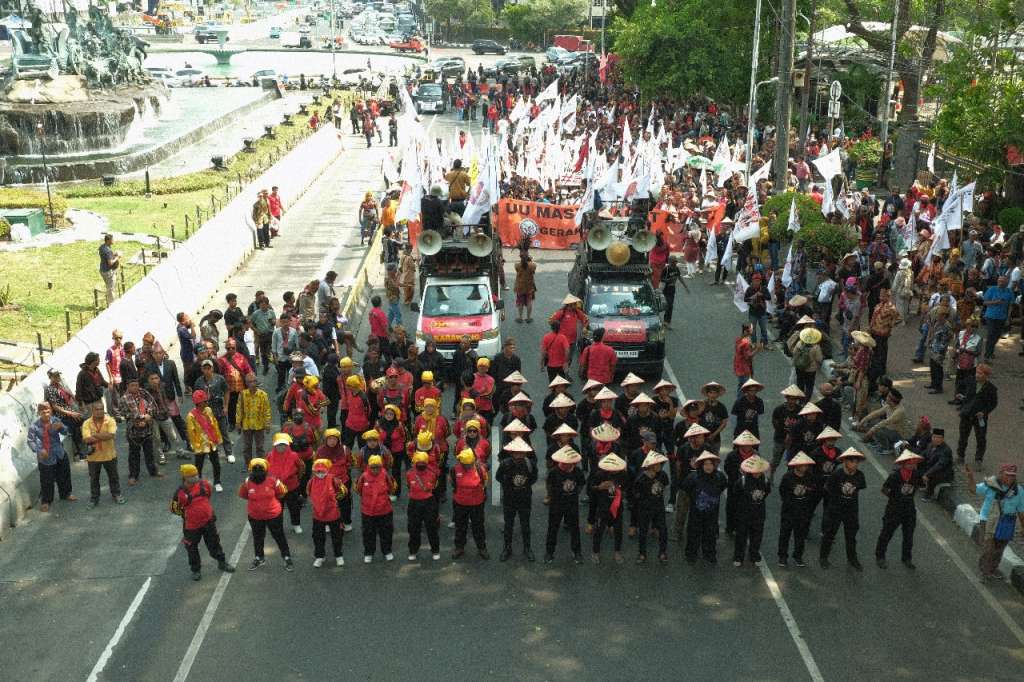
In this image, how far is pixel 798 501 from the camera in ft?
37.8

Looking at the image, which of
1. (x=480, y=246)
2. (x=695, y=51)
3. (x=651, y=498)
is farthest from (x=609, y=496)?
(x=695, y=51)

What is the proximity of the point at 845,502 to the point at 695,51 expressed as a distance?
118ft

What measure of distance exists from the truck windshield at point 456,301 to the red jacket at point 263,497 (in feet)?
25.1

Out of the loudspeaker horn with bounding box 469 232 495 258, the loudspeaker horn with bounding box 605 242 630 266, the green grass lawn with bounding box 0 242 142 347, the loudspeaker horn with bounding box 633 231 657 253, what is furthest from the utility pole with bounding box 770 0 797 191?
the green grass lawn with bounding box 0 242 142 347

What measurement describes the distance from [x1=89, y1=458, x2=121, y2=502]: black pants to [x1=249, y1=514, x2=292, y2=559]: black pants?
105 inches

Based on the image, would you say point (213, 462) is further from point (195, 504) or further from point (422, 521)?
point (422, 521)

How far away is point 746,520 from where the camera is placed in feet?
38.1

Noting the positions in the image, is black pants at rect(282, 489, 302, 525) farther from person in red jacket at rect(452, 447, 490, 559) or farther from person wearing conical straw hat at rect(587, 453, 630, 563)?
person wearing conical straw hat at rect(587, 453, 630, 563)

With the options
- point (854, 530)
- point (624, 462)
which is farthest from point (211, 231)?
point (854, 530)

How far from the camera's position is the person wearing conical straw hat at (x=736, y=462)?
1159 centimetres

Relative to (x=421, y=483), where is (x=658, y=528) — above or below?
below

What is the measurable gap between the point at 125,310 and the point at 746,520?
11.9 meters

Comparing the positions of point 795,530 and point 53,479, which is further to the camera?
point 53,479

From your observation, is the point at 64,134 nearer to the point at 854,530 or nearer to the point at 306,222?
the point at 306,222
